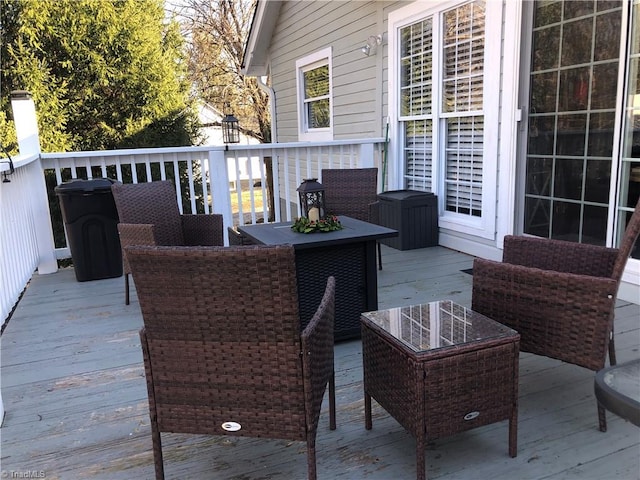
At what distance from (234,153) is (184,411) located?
3.66 m

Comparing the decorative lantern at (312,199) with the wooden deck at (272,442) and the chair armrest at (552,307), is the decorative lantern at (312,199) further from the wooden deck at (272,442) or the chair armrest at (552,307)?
the chair armrest at (552,307)

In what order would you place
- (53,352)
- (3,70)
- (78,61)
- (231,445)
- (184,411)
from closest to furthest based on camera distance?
(184,411) → (231,445) → (53,352) → (3,70) → (78,61)

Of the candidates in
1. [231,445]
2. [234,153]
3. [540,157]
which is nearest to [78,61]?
[234,153]

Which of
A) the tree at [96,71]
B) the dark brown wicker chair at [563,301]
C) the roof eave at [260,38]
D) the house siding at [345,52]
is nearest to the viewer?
the dark brown wicker chair at [563,301]

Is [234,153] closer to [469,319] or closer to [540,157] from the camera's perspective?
[540,157]

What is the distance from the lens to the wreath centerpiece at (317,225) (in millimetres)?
2873

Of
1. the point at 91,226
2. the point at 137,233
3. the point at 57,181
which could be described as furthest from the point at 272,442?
the point at 57,181

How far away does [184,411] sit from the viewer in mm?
1600

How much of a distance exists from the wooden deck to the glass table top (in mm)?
468

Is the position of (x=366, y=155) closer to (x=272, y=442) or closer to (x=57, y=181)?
(x=57, y=181)

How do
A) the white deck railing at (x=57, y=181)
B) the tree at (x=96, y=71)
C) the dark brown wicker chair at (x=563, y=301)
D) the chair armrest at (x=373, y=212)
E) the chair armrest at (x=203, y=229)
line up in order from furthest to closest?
the tree at (x=96, y=71)
the chair armrest at (x=373, y=212)
the chair armrest at (x=203, y=229)
the white deck railing at (x=57, y=181)
the dark brown wicker chair at (x=563, y=301)

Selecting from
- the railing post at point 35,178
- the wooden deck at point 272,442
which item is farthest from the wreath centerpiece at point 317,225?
the railing post at point 35,178

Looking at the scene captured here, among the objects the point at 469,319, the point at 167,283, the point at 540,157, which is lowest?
the point at 469,319

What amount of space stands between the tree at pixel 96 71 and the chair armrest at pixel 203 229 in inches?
198
